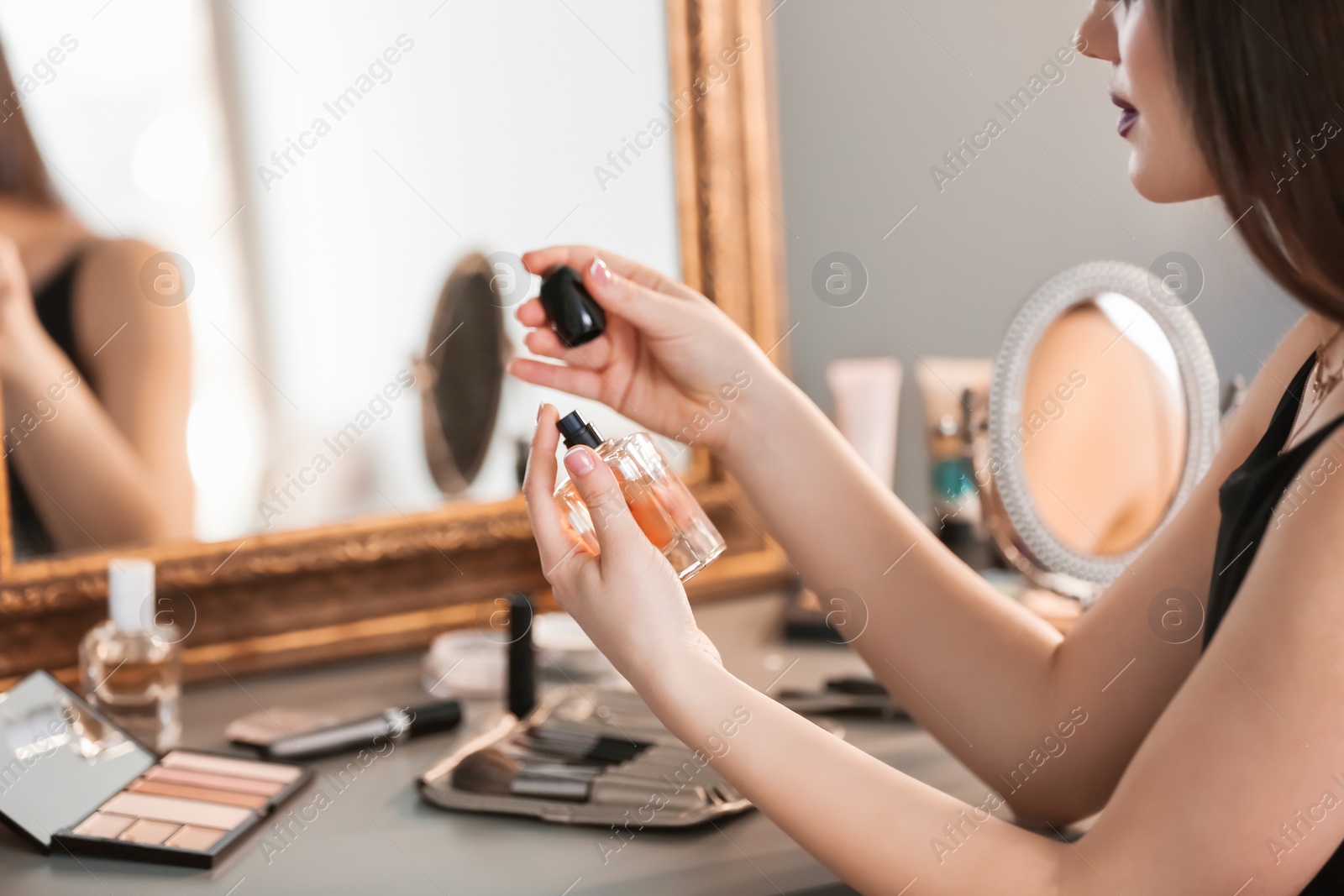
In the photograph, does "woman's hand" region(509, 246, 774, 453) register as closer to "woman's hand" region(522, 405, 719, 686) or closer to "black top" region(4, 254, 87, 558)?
"woman's hand" region(522, 405, 719, 686)

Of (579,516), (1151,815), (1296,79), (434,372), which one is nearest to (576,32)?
(434,372)

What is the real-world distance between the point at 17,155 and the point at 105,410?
0.65 feet

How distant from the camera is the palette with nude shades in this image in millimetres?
692

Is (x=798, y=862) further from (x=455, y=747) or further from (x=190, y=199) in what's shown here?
(x=190, y=199)

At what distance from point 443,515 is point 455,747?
0.87 feet

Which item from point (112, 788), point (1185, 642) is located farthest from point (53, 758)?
point (1185, 642)

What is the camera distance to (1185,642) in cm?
76

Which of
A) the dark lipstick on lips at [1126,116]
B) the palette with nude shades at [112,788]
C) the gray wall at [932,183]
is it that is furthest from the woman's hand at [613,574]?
the gray wall at [932,183]

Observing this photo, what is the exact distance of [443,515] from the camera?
107cm

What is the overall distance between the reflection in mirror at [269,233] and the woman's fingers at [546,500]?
1.43 feet

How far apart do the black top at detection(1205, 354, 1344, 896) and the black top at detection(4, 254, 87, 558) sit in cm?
81

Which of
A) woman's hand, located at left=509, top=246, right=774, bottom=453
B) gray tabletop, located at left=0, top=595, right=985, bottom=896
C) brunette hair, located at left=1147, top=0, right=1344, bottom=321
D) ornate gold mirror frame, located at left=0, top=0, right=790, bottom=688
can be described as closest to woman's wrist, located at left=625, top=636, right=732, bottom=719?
gray tabletop, located at left=0, top=595, right=985, bottom=896

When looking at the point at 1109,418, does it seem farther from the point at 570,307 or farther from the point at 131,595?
the point at 131,595

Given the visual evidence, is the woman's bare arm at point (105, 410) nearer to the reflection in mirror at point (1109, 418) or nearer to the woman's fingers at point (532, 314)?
the woman's fingers at point (532, 314)
